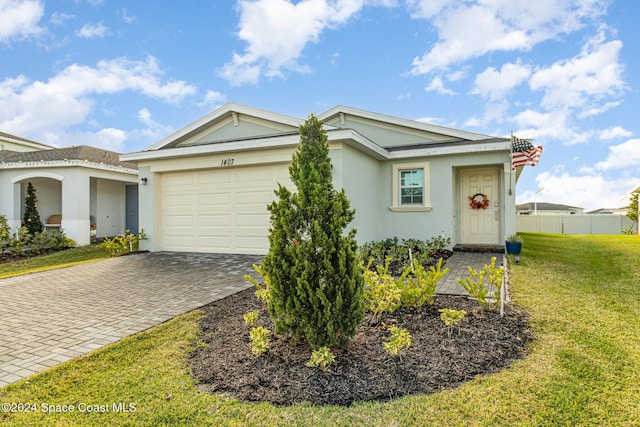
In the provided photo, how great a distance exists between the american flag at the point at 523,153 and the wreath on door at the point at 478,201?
1592 millimetres

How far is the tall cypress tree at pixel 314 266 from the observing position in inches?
135

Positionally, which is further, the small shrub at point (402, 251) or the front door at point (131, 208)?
the front door at point (131, 208)

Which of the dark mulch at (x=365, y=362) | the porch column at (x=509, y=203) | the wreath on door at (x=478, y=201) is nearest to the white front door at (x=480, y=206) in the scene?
the wreath on door at (x=478, y=201)

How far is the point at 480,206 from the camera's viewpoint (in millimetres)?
11086

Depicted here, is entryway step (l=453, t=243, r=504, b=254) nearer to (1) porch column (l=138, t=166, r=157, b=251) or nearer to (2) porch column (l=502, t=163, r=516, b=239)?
(2) porch column (l=502, t=163, r=516, b=239)

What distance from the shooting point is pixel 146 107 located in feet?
37.9

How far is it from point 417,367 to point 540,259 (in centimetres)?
757

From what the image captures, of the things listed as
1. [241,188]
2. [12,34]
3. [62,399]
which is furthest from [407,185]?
[12,34]

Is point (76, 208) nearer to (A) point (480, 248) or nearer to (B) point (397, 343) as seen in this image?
(B) point (397, 343)

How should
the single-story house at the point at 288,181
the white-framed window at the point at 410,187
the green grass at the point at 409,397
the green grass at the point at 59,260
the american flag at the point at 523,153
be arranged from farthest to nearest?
the white-framed window at the point at 410,187 < the single-story house at the point at 288,181 < the green grass at the point at 59,260 < the american flag at the point at 523,153 < the green grass at the point at 409,397

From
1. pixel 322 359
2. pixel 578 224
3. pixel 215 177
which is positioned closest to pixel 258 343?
pixel 322 359

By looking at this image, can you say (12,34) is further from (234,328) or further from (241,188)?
(234,328)

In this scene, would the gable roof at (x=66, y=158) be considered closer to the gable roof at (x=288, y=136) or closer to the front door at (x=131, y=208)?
the front door at (x=131, y=208)

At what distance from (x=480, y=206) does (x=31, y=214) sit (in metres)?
16.6
